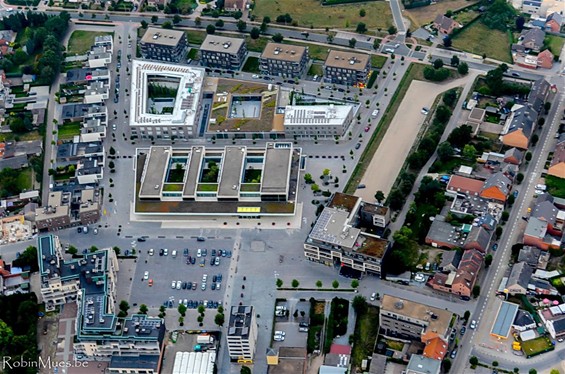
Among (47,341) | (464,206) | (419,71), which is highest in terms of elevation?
(419,71)

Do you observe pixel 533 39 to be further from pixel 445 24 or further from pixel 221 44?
pixel 221 44

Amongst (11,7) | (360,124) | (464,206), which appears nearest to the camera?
(464,206)

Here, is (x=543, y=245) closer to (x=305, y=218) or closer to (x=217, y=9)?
(x=305, y=218)

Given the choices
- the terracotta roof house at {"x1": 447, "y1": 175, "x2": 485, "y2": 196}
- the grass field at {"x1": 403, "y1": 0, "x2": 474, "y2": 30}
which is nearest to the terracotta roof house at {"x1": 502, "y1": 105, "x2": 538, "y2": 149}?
the terracotta roof house at {"x1": 447, "y1": 175, "x2": 485, "y2": 196}

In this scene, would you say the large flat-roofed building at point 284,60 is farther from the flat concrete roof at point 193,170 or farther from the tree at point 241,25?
the flat concrete roof at point 193,170

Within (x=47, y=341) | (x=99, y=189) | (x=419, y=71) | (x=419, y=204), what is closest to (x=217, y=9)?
(x=419, y=71)

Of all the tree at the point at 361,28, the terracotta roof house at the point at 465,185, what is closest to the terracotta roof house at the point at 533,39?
the tree at the point at 361,28

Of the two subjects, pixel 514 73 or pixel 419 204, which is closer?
pixel 419 204

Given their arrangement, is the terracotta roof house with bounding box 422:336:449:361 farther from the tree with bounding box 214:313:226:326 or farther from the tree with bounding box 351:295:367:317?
the tree with bounding box 214:313:226:326
